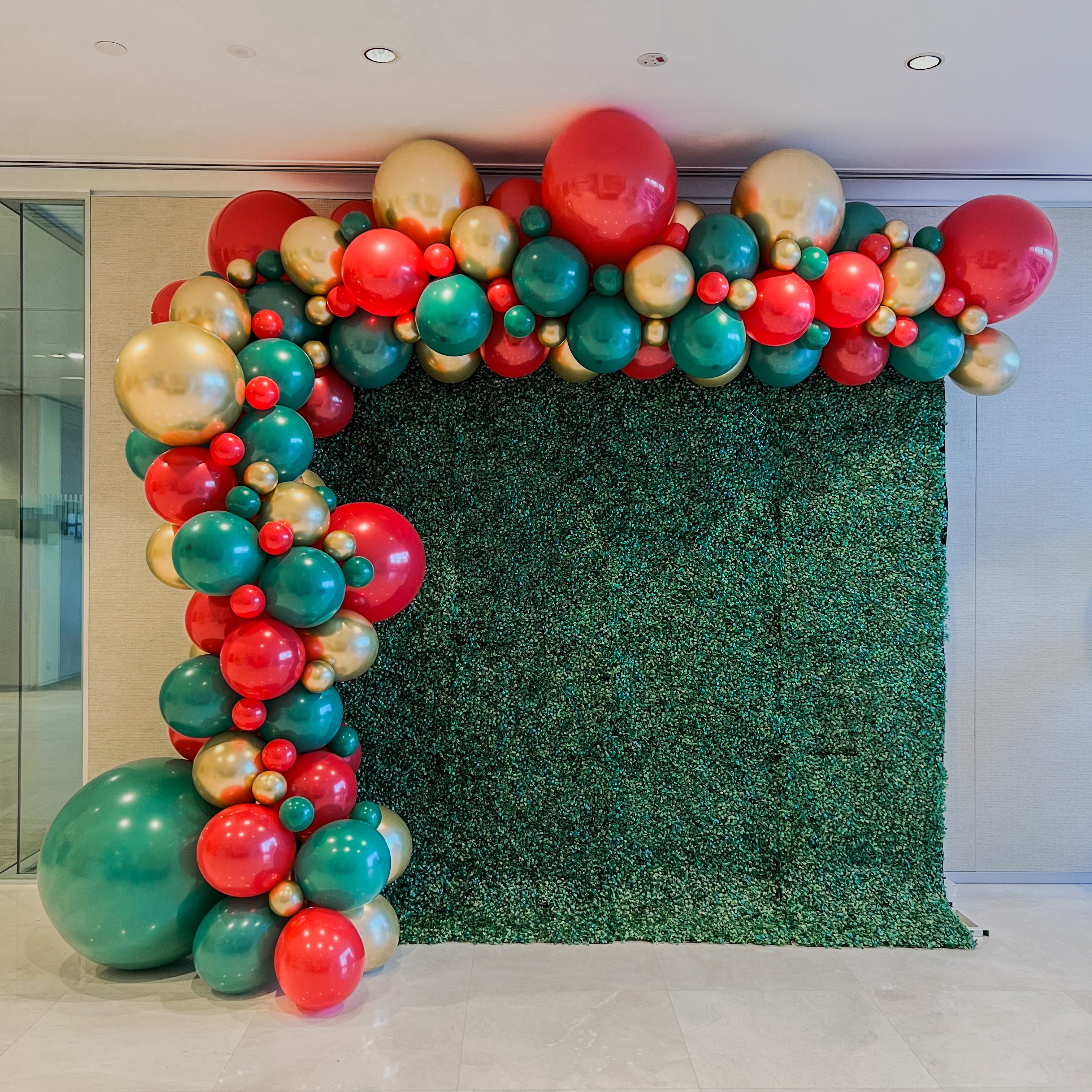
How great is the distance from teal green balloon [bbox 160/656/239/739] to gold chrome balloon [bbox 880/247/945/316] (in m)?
2.27

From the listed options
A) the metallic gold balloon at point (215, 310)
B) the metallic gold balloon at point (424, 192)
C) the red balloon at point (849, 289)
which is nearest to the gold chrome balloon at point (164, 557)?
the metallic gold balloon at point (215, 310)

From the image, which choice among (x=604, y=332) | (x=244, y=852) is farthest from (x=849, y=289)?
(x=244, y=852)

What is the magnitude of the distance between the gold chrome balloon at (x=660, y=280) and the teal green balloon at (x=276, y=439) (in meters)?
1.03

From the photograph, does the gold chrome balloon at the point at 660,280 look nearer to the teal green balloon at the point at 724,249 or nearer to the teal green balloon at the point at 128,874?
the teal green balloon at the point at 724,249

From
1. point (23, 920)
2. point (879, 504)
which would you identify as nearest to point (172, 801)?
point (23, 920)

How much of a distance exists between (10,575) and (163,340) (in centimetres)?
144

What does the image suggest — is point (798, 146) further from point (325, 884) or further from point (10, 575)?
point (10, 575)

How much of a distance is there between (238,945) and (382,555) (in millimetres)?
1097

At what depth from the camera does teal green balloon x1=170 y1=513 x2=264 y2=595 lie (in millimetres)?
2416

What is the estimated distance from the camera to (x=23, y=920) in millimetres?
3113

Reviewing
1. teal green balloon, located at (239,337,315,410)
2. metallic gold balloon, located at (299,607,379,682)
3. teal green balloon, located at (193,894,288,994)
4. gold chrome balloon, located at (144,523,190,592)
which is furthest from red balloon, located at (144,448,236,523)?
teal green balloon, located at (193,894,288,994)

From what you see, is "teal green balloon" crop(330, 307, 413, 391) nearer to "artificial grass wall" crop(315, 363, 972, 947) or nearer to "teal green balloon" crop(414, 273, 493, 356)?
"teal green balloon" crop(414, 273, 493, 356)

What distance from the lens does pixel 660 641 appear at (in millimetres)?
3229

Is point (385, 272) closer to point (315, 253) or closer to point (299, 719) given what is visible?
point (315, 253)
